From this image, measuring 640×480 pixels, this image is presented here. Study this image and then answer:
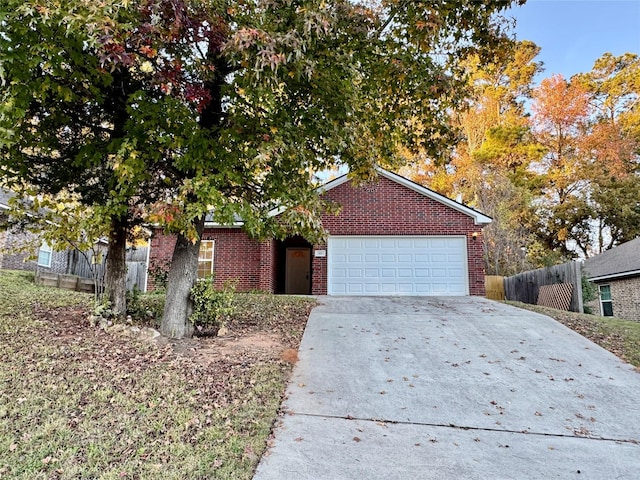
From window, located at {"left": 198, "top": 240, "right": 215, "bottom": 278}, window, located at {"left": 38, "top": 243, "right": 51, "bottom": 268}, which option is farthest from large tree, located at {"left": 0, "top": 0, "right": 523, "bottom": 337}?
window, located at {"left": 38, "top": 243, "right": 51, "bottom": 268}

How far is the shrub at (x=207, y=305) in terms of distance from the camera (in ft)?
24.2

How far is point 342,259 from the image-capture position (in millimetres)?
14125

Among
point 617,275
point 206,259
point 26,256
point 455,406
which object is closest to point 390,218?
point 206,259

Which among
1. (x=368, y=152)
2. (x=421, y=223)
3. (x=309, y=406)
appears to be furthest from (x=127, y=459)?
(x=421, y=223)

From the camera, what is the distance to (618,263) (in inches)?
715

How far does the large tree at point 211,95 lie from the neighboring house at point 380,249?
20.1ft

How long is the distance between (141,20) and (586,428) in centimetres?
708

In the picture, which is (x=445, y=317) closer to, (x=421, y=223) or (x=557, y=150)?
(x=421, y=223)

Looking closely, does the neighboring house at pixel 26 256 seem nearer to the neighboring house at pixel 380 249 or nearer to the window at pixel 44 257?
the window at pixel 44 257

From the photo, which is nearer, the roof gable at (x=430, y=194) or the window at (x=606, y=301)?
the roof gable at (x=430, y=194)

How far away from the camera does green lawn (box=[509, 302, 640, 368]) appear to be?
7379 mm

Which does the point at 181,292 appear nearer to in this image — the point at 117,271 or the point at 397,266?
the point at 117,271

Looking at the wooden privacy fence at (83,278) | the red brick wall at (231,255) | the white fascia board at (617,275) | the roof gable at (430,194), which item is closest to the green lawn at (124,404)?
the wooden privacy fence at (83,278)

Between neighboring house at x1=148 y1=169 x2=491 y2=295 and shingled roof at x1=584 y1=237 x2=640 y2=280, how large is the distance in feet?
25.3
